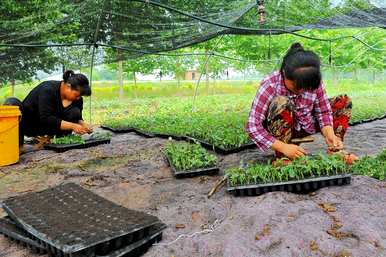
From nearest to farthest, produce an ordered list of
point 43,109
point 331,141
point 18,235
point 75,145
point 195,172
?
point 18,235
point 331,141
point 195,172
point 43,109
point 75,145

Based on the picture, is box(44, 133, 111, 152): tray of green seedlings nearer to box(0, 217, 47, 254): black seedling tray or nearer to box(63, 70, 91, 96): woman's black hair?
box(63, 70, 91, 96): woman's black hair

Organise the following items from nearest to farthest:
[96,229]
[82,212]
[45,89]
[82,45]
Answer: [96,229], [82,212], [45,89], [82,45]

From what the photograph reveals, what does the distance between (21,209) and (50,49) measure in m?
4.32

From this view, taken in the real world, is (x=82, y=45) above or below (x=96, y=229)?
above

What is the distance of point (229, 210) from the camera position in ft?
8.76

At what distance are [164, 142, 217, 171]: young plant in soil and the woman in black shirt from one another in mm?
1458

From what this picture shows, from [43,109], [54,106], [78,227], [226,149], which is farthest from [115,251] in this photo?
[54,106]

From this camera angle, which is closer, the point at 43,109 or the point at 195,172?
the point at 195,172

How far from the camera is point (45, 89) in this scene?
4828mm

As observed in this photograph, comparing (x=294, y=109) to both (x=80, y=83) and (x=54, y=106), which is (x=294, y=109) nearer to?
(x=80, y=83)

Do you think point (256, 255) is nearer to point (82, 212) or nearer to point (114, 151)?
point (82, 212)

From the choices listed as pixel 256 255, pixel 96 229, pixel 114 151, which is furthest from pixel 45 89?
pixel 256 255

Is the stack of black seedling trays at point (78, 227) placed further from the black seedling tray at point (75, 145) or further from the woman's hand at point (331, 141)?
the black seedling tray at point (75, 145)

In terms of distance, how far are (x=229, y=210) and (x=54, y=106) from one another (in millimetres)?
3121
